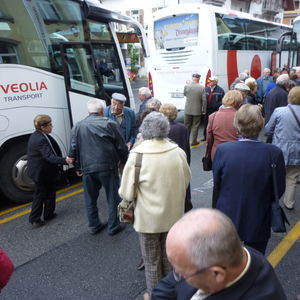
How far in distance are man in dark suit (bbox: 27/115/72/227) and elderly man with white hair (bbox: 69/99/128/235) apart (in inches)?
12.9

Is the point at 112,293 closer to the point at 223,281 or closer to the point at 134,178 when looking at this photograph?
the point at 134,178

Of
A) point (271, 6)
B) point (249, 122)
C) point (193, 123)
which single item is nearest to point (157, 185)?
point (249, 122)

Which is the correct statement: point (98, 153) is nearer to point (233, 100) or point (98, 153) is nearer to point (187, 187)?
point (187, 187)

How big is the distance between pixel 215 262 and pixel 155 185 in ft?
4.56

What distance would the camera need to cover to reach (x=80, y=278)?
313cm

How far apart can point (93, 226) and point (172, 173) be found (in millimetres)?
1906

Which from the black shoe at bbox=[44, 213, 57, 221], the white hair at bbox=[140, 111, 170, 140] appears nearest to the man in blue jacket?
the black shoe at bbox=[44, 213, 57, 221]

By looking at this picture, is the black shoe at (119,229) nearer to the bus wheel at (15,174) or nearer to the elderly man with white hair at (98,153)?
the elderly man with white hair at (98,153)

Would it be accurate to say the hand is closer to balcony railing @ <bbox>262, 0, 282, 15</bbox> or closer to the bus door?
the bus door

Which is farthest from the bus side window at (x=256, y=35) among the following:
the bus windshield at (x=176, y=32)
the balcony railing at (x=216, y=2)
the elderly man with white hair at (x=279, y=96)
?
the balcony railing at (x=216, y=2)

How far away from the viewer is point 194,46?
33.0ft

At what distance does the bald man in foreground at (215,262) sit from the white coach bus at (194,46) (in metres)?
9.24

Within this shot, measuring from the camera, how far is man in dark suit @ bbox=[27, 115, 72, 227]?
3.95m

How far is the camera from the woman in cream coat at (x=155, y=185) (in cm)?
244
